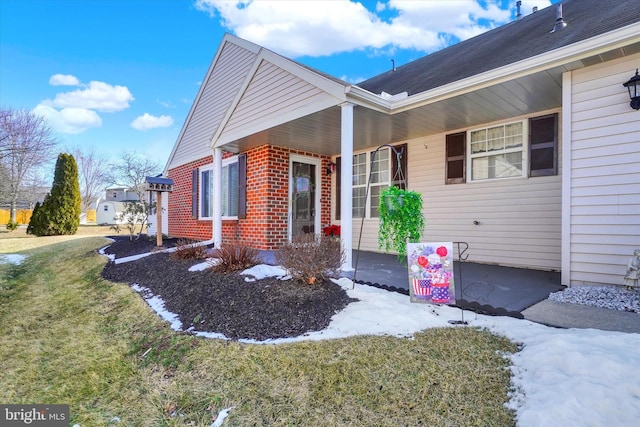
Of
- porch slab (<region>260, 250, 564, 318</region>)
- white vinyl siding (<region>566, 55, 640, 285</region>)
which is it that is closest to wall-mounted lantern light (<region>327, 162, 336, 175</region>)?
porch slab (<region>260, 250, 564, 318</region>)

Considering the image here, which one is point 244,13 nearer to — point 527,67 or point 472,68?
point 472,68

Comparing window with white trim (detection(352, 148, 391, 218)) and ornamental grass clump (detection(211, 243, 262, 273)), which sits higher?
window with white trim (detection(352, 148, 391, 218))

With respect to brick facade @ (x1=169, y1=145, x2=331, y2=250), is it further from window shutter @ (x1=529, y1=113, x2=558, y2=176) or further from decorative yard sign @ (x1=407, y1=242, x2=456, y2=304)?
window shutter @ (x1=529, y1=113, x2=558, y2=176)

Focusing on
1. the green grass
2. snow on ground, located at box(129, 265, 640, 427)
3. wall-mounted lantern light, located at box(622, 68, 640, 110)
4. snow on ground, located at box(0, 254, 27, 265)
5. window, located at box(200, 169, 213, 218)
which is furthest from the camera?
window, located at box(200, 169, 213, 218)

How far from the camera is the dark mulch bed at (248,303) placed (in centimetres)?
293

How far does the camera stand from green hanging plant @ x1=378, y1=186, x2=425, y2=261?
384 cm

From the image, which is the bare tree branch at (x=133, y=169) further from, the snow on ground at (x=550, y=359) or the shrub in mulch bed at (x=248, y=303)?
the snow on ground at (x=550, y=359)

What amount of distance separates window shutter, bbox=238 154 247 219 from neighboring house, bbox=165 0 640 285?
0.04 meters

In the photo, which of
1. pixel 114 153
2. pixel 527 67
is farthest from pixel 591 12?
pixel 114 153

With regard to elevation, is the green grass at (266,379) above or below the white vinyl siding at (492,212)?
below

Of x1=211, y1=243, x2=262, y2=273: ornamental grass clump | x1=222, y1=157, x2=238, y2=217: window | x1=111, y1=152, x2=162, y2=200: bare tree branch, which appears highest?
x1=111, y1=152, x2=162, y2=200: bare tree branch

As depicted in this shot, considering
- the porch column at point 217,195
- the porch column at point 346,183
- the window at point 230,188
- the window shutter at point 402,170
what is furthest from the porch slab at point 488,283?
the window at point 230,188

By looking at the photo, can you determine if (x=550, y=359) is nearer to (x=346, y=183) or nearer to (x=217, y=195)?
(x=346, y=183)

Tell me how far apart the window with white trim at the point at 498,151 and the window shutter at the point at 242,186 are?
4.78 meters
